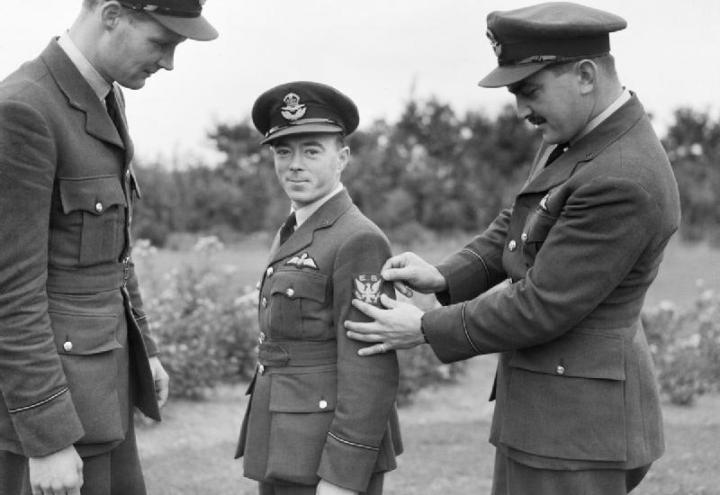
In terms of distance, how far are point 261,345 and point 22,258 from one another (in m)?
0.91

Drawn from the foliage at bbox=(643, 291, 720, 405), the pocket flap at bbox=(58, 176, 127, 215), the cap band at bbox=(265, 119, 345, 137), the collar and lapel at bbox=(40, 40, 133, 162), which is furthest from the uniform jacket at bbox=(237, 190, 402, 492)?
the foliage at bbox=(643, 291, 720, 405)

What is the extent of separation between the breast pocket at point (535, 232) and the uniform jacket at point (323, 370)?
1.47 feet

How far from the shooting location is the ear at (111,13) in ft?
8.70

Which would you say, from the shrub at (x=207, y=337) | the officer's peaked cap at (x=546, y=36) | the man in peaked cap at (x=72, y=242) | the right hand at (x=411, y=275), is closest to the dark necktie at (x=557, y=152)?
the officer's peaked cap at (x=546, y=36)

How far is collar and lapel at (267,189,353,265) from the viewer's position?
307cm

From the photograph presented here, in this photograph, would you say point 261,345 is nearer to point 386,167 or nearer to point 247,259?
point 247,259

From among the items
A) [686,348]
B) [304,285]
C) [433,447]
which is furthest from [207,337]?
[304,285]

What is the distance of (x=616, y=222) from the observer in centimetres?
262

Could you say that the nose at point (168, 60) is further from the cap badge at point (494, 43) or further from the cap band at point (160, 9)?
the cap badge at point (494, 43)

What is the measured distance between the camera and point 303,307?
300cm

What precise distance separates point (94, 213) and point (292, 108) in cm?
78

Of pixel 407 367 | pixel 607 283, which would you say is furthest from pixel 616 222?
pixel 407 367

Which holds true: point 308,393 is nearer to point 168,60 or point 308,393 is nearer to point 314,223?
point 314,223

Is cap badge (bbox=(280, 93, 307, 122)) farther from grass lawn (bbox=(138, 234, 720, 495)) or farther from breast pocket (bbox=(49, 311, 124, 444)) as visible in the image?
grass lawn (bbox=(138, 234, 720, 495))
